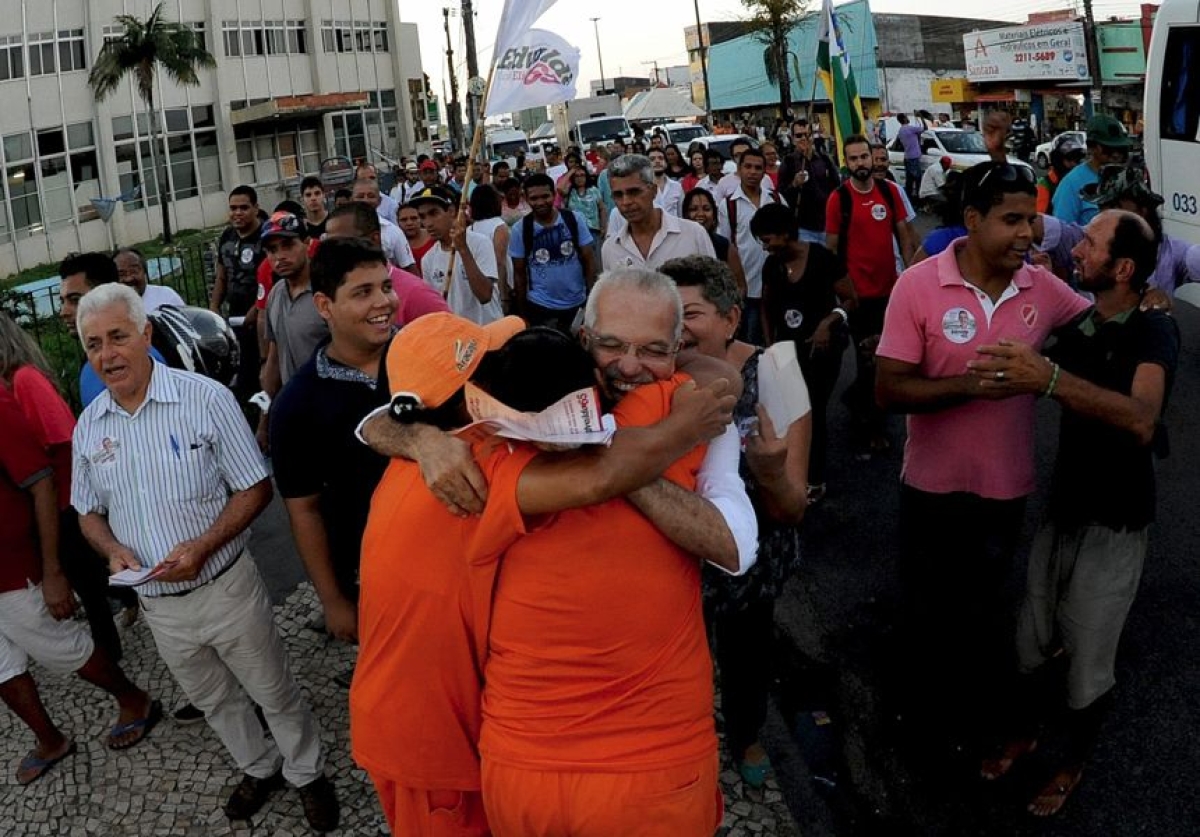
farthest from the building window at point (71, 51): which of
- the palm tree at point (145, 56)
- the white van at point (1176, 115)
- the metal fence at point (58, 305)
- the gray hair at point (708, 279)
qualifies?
the gray hair at point (708, 279)

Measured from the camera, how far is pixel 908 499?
370cm

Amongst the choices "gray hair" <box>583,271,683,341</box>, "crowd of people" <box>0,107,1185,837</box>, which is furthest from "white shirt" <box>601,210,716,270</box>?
"gray hair" <box>583,271,683,341</box>

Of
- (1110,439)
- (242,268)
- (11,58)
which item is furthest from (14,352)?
(11,58)

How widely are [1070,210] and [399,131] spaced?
4802cm

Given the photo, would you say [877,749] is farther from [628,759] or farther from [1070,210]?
[1070,210]

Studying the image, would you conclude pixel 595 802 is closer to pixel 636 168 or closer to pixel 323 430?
pixel 323 430

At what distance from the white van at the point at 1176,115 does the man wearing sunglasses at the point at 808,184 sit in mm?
2759

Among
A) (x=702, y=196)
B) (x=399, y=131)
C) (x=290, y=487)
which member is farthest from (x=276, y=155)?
(x=290, y=487)

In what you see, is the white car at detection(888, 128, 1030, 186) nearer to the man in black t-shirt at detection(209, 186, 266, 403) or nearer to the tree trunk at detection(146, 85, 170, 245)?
the man in black t-shirt at detection(209, 186, 266, 403)

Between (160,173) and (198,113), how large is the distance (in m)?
4.30

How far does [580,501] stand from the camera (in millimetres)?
1820

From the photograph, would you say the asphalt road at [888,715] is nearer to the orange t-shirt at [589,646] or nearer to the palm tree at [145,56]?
the orange t-shirt at [589,646]

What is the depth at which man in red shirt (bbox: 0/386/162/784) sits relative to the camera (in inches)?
150

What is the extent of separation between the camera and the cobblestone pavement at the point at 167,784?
357 cm
